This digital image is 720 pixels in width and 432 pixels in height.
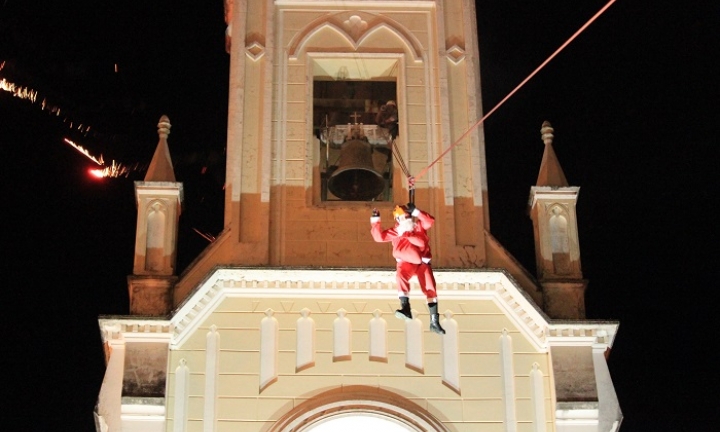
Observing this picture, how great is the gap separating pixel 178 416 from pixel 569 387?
16.6 ft

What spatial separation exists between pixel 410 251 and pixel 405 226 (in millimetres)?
327

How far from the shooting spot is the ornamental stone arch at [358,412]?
1952cm

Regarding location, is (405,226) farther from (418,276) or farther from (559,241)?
(559,241)

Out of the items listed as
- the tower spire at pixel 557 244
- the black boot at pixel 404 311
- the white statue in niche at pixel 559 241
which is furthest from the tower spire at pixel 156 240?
the white statue in niche at pixel 559 241

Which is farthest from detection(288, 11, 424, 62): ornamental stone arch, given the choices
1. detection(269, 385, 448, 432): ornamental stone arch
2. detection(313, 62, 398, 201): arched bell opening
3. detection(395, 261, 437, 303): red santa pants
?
detection(269, 385, 448, 432): ornamental stone arch

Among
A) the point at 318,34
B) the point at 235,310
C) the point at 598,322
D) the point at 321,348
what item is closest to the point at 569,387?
the point at 598,322

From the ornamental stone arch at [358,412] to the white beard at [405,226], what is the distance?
257 cm

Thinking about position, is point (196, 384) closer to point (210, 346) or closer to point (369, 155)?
point (210, 346)

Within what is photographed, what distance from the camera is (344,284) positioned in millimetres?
20625

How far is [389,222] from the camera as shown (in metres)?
21.4

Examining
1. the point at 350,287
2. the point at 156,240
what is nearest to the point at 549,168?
the point at 350,287

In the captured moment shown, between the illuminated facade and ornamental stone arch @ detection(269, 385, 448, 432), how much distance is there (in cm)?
3

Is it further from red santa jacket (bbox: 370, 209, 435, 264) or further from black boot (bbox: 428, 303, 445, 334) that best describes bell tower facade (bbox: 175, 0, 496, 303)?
red santa jacket (bbox: 370, 209, 435, 264)

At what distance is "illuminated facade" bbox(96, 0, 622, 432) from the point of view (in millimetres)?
19734
